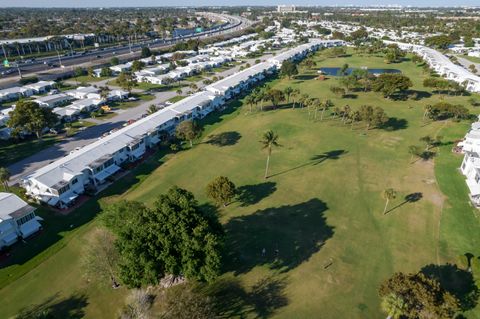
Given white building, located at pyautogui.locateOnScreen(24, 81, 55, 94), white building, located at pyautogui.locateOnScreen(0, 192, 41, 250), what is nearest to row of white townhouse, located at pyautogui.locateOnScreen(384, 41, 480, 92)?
white building, located at pyautogui.locateOnScreen(0, 192, 41, 250)

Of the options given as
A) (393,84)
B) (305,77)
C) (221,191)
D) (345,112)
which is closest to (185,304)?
(221,191)

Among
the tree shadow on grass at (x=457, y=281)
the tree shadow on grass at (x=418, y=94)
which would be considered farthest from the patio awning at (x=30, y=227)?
the tree shadow on grass at (x=418, y=94)

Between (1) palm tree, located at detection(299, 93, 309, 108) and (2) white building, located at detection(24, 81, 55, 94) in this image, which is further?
(2) white building, located at detection(24, 81, 55, 94)

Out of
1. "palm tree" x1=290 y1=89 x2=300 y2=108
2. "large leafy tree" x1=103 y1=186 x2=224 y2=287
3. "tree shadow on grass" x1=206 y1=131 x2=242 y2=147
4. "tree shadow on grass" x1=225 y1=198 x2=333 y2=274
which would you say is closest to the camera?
"large leafy tree" x1=103 y1=186 x2=224 y2=287

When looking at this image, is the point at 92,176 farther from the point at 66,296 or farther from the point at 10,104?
the point at 10,104

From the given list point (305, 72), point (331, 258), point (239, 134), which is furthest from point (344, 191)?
point (305, 72)

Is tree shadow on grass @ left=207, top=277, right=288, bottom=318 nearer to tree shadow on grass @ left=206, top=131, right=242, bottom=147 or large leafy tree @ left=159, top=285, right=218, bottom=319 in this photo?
large leafy tree @ left=159, top=285, right=218, bottom=319

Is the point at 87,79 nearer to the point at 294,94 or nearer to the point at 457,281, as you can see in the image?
the point at 294,94
